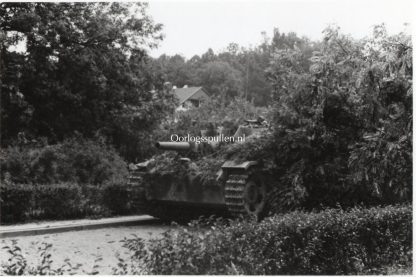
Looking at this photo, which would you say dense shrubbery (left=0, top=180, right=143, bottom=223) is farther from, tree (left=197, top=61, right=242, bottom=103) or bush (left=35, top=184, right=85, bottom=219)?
tree (left=197, top=61, right=242, bottom=103)

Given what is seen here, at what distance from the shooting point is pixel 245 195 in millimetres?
12047

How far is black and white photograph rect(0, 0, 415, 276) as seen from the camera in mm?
6805

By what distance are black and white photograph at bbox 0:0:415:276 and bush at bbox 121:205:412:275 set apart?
0.07ft

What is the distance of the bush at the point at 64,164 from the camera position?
14969 mm

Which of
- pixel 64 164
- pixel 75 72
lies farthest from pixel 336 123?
pixel 75 72

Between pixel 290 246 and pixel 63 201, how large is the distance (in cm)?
915

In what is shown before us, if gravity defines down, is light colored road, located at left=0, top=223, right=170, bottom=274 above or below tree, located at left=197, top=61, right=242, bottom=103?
below

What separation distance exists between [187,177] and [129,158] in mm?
10935

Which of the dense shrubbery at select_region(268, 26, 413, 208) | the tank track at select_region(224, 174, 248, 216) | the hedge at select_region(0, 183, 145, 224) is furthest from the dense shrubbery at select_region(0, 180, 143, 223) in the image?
the dense shrubbery at select_region(268, 26, 413, 208)

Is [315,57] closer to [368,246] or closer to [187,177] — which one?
[368,246]

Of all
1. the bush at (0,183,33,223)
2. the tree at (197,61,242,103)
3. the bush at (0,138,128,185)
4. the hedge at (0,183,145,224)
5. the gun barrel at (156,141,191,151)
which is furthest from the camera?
the tree at (197,61,242,103)

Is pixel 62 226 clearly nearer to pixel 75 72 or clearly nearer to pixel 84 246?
pixel 84 246

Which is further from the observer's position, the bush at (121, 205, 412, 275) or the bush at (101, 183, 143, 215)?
the bush at (101, 183, 143, 215)

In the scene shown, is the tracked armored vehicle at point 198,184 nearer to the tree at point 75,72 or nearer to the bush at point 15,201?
the bush at point 15,201
